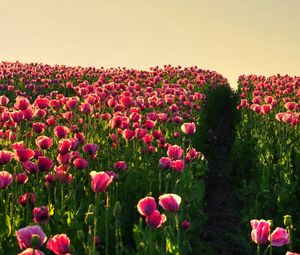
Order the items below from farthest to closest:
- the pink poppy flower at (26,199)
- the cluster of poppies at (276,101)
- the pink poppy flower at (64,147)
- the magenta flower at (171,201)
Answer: the cluster of poppies at (276,101), the pink poppy flower at (64,147), the pink poppy flower at (26,199), the magenta flower at (171,201)

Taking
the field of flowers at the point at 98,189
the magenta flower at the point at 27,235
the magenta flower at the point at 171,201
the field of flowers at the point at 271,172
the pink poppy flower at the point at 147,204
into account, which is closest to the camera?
the magenta flower at the point at 27,235

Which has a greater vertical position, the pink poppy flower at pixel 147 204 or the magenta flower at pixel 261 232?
the pink poppy flower at pixel 147 204

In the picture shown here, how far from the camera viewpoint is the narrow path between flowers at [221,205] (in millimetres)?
7504

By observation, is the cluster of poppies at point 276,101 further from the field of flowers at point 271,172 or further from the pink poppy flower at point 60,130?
the pink poppy flower at point 60,130

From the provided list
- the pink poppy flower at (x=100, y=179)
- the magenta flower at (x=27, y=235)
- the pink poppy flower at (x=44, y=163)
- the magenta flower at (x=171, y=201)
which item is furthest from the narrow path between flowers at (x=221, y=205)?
the magenta flower at (x=27, y=235)

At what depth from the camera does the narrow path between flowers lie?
24.6 feet

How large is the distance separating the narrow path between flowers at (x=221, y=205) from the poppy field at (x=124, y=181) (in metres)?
0.22

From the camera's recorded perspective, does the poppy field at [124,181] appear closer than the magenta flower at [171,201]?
No

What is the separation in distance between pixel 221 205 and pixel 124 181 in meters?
3.57

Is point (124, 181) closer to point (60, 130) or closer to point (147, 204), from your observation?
point (60, 130)

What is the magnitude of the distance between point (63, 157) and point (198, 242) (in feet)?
7.28

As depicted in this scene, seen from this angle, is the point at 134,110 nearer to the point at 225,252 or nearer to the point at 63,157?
the point at 225,252

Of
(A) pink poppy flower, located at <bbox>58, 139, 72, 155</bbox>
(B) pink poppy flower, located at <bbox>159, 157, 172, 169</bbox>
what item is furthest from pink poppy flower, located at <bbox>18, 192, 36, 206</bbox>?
(B) pink poppy flower, located at <bbox>159, 157, 172, 169</bbox>

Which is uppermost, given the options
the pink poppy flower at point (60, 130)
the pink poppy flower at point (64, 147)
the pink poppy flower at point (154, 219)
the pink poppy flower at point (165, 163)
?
the pink poppy flower at point (60, 130)
